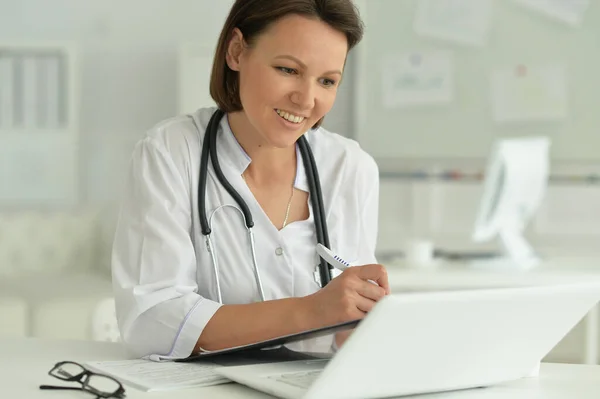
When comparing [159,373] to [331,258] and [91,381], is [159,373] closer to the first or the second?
[91,381]

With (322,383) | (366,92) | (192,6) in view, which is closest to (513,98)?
(366,92)

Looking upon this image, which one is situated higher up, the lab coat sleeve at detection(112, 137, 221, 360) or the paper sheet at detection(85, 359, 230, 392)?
the lab coat sleeve at detection(112, 137, 221, 360)

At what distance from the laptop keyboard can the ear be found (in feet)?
1.87

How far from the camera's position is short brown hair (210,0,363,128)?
4.48 ft

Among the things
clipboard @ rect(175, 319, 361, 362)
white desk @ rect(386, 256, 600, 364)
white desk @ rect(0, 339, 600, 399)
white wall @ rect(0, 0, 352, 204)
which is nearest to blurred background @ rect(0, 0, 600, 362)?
white wall @ rect(0, 0, 352, 204)

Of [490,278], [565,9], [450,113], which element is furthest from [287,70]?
[565,9]

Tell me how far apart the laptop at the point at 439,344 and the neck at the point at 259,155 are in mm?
439

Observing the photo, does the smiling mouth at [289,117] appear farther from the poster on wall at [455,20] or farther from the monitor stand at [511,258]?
the poster on wall at [455,20]

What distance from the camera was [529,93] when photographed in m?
3.62

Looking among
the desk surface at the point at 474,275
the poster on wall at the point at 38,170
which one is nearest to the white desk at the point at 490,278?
the desk surface at the point at 474,275

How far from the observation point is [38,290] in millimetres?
3691

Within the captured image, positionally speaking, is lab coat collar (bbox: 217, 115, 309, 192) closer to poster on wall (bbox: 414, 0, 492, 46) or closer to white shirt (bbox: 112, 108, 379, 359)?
white shirt (bbox: 112, 108, 379, 359)

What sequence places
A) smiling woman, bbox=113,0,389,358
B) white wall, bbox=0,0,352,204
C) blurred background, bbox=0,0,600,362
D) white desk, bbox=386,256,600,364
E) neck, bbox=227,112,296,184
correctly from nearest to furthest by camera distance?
1. smiling woman, bbox=113,0,389,358
2. neck, bbox=227,112,296,184
3. white desk, bbox=386,256,600,364
4. blurred background, bbox=0,0,600,362
5. white wall, bbox=0,0,352,204

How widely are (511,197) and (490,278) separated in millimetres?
390
